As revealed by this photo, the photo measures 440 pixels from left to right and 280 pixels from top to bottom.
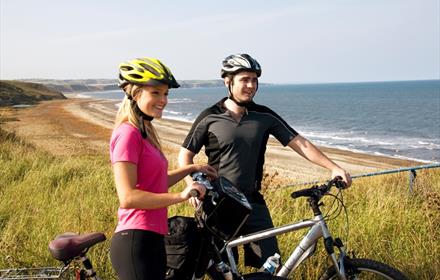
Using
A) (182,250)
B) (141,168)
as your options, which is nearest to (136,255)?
(182,250)

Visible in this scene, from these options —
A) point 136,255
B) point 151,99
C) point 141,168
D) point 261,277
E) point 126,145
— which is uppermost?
point 151,99

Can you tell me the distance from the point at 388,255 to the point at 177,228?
2.49m

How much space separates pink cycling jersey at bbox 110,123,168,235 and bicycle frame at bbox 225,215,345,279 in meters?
0.55

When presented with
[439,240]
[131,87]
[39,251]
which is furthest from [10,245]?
[439,240]

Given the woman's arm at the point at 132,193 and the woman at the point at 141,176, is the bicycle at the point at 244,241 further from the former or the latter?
the woman's arm at the point at 132,193

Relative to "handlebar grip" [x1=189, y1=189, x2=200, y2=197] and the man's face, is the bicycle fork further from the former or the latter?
the man's face

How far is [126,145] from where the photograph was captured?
243 centimetres

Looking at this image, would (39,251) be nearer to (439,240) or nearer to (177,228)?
(177,228)

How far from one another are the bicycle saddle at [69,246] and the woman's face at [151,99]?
0.85 metres

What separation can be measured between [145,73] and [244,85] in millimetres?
1247

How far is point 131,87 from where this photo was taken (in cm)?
268

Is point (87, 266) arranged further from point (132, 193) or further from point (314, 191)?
point (314, 191)

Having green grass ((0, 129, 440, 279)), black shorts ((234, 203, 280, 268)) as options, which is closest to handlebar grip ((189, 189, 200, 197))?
black shorts ((234, 203, 280, 268))

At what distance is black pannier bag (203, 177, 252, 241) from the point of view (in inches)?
106
